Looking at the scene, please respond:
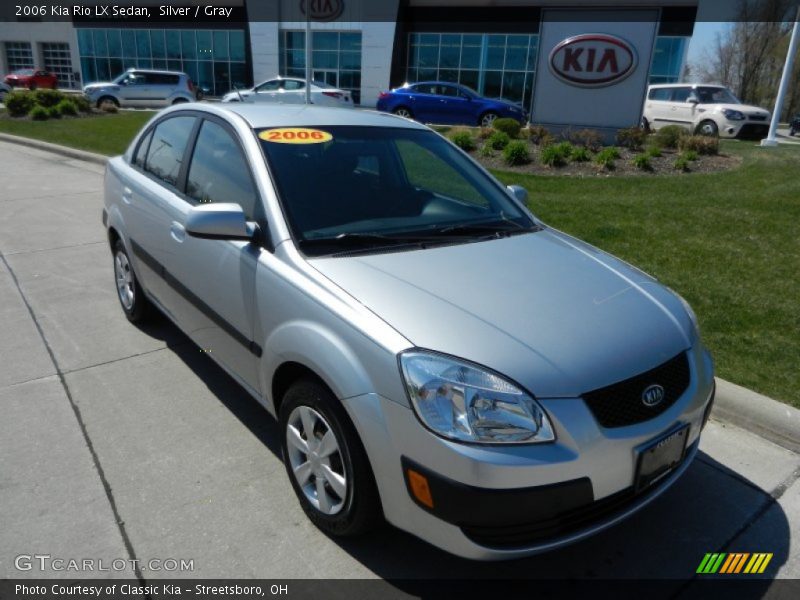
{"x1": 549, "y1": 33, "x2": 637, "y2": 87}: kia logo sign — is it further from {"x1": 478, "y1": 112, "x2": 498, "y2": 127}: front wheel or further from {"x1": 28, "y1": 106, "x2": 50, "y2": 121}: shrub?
{"x1": 28, "y1": 106, "x2": 50, "y2": 121}: shrub

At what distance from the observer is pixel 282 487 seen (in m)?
2.90

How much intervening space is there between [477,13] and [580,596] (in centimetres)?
3427

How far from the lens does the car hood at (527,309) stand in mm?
2109

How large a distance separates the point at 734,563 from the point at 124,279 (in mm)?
4212

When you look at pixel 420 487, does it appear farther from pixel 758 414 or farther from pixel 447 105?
pixel 447 105

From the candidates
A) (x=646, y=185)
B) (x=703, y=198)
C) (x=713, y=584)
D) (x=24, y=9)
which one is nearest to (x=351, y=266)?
(x=713, y=584)

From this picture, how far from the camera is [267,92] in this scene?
23547mm

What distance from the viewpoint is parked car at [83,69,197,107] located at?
25.8m

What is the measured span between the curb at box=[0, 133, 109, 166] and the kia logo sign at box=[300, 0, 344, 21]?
22478 mm

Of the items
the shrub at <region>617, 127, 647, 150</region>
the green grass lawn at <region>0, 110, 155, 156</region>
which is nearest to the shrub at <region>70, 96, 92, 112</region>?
the green grass lawn at <region>0, 110, 155, 156</region>

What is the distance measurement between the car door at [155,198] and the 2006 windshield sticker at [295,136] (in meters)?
0.77

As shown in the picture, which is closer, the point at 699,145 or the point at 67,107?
the point at 699,145

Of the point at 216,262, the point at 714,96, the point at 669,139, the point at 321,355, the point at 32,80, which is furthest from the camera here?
the point at 32,80

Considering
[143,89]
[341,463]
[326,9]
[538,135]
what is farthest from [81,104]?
[341,463]
